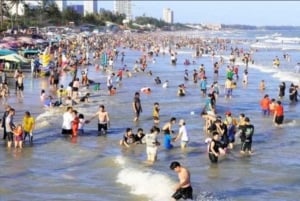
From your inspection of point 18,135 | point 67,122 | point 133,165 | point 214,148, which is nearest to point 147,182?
point 133,165

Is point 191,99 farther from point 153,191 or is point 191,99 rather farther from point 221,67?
point 221,67

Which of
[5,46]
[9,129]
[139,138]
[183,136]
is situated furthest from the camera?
[5,46]

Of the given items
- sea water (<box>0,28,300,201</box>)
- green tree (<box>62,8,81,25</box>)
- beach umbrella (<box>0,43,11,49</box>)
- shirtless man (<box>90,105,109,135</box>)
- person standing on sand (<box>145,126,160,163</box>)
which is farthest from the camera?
green tree (<box>62,8,81,25</box>)

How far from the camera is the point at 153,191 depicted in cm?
1352

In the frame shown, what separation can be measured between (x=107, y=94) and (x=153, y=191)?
1943 cm

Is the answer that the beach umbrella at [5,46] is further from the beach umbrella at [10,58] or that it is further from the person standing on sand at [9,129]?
the person standing on sand at [9,129]

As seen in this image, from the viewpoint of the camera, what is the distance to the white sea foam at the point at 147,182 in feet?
43.5

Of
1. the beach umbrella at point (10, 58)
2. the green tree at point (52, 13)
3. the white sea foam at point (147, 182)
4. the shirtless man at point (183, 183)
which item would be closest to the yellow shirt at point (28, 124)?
the white sea foam at point (147, 182)

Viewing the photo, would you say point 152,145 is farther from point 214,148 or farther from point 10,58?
point 10,58

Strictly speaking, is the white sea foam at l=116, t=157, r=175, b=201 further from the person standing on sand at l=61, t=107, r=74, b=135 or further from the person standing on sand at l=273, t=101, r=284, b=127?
the person standing on sand at l=273, t=101, r=284, b=127

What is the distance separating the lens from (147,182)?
14.3 meters

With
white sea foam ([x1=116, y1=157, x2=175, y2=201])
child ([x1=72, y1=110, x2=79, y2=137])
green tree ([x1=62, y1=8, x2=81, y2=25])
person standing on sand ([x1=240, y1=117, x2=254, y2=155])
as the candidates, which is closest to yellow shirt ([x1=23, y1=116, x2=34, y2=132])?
child ([x1=72, y1=110, x2=79, y2=137])

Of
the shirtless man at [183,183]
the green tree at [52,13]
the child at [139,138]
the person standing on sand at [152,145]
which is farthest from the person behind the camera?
the green tree at [52,13]

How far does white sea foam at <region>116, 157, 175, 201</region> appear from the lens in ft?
43.5
